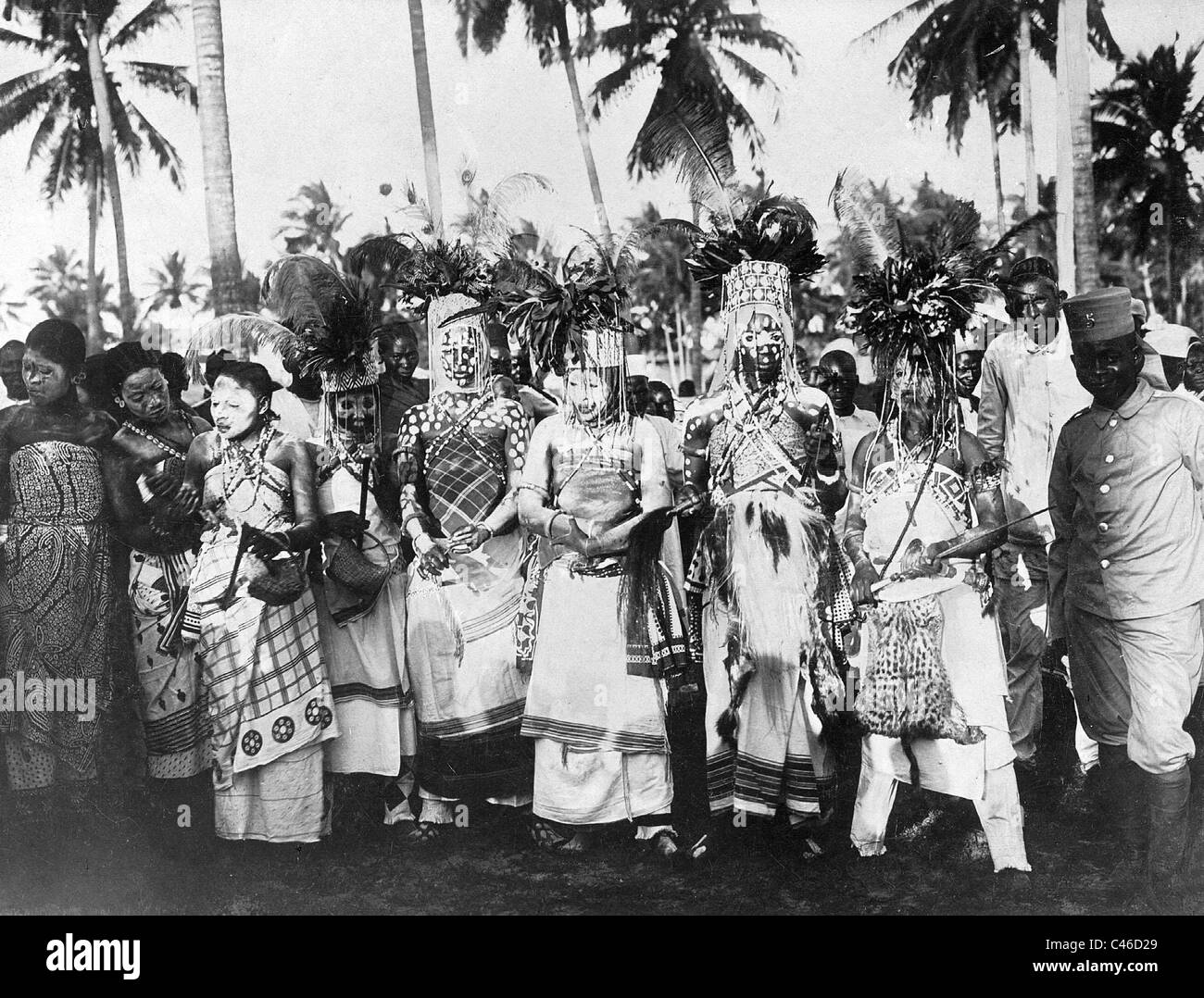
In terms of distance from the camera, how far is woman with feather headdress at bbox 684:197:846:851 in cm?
536

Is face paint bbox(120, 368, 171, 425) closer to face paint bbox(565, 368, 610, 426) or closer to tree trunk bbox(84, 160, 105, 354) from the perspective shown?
tree trunk bbox(84, 160, 105, 354)

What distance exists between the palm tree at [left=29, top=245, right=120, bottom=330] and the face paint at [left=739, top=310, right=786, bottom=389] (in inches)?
119

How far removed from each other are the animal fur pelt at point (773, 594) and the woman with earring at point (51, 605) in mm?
2907

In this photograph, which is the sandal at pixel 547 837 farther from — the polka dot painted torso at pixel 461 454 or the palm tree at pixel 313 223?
the palm tree at pixel 313 223

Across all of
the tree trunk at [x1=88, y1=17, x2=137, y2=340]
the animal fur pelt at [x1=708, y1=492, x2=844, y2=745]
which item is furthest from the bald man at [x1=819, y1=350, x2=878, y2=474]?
the tree trunk at [x1=88, y1=17, x2=137, y2=340]

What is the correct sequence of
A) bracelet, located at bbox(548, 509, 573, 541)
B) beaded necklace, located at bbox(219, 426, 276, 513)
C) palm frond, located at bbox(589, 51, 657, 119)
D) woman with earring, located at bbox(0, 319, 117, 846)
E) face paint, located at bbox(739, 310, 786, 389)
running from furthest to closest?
palm frond, located at bbox(589, 51, 657, 119) → woman with earring, located at bbox(0, 319, 117, 846) → beaded necklace, located at bbox(219, 426, 276, 513) → face paint, located at bbox(739, 310, 786, 389) → bracelet, located at bbox(548, 509, 573, 541)

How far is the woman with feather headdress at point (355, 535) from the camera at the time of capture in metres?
5.61

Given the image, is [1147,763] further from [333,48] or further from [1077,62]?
[333,48]

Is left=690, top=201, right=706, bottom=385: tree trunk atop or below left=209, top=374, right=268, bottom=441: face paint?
atop

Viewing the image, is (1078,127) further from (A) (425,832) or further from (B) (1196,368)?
(A) (425,832)

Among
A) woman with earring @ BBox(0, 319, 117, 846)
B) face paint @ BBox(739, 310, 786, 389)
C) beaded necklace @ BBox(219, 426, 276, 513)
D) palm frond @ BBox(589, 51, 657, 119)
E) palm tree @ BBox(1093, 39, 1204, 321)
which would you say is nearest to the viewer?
face paint @ BBox(739, 310, 786, 389)

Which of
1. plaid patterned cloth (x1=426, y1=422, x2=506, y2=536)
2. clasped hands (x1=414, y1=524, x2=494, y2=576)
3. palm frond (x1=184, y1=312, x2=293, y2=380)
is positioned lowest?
clasped hands (x1=414, y1=524, x2=494, y2=576)

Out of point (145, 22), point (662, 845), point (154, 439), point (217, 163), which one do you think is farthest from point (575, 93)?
point (662, 845)

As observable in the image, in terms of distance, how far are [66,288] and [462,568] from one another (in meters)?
2.38
